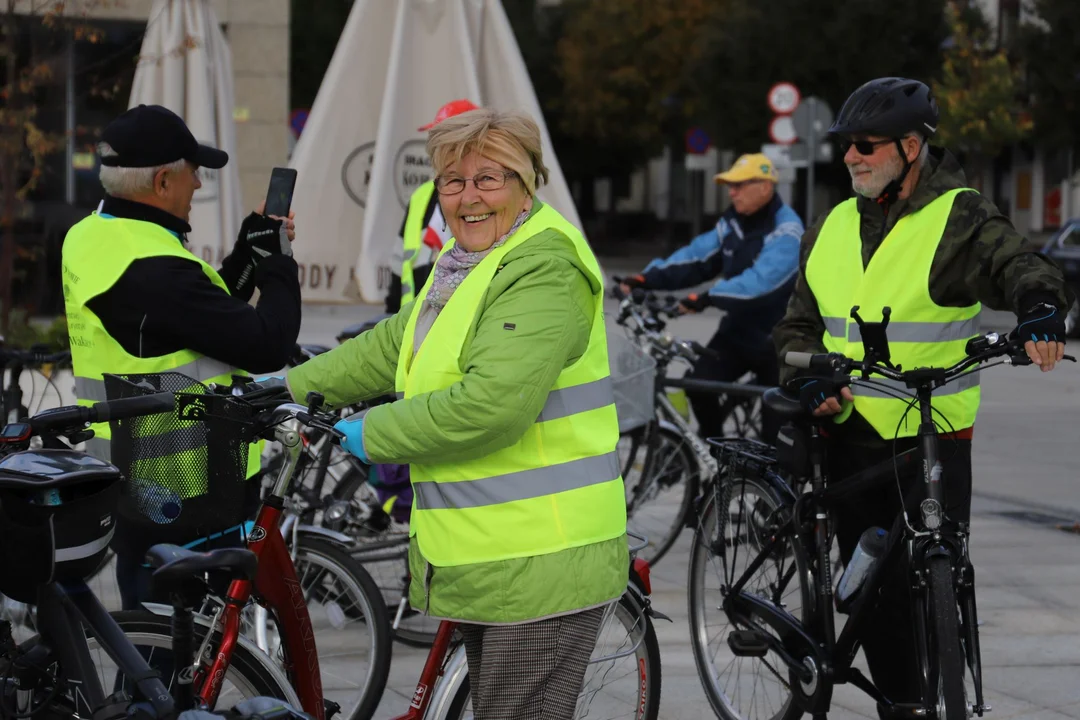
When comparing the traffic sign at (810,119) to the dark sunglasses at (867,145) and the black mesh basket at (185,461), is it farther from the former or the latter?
the black mesh basket at (185,461)

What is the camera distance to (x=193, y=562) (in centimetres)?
278

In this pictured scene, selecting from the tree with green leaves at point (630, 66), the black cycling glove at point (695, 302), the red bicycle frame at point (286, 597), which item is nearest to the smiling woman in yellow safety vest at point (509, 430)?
the red bicycle frame at point (286, 597)

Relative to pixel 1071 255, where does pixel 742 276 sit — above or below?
above

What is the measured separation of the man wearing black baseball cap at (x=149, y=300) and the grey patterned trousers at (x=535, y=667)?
2.76ft

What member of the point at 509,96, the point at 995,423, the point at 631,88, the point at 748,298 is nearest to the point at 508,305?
the point at 748,298

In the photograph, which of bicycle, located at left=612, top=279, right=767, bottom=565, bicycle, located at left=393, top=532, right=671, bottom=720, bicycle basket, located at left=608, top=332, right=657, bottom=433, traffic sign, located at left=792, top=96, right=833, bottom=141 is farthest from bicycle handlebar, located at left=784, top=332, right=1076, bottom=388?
traffic sign, located at left=792, top=96, right=833, bottom=141

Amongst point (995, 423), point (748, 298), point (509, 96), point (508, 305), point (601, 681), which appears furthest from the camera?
point (995, 423)

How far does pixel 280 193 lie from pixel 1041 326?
6.82 feet

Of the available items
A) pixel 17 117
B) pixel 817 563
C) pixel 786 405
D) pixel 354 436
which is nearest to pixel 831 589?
pixel 817 563

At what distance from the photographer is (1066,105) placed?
35812mm

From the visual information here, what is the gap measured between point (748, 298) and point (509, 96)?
172cm

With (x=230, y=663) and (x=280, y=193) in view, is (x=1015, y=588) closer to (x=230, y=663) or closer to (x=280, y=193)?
(x=280, y=193)

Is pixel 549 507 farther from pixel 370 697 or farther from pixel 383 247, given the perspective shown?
pixel 383 247

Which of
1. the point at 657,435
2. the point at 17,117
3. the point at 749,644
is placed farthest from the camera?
the point at 17,117
